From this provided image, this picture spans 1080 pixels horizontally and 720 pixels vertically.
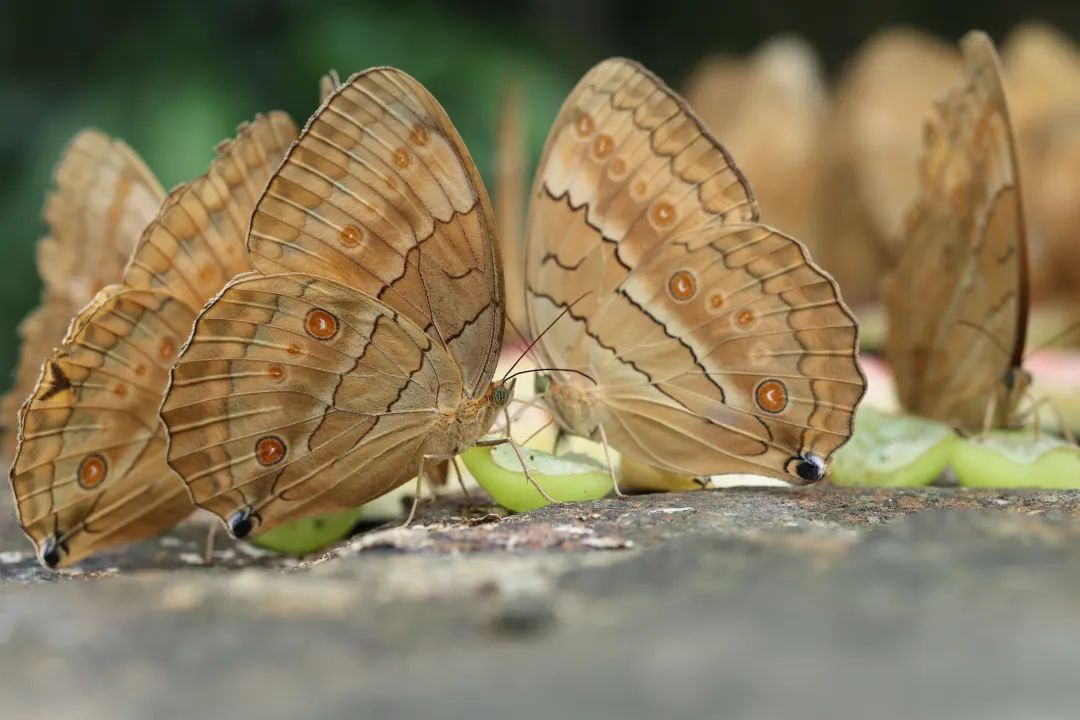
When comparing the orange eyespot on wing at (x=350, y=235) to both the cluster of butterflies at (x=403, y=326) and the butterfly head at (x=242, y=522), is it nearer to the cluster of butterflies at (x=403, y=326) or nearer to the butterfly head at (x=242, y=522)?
the cluster of butterflies at (x=403, y=326)

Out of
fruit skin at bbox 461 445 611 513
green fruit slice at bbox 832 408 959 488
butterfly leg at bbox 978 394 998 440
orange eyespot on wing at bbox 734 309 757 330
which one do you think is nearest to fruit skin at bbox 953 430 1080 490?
green fruit slice at bbox 832 408 959 488

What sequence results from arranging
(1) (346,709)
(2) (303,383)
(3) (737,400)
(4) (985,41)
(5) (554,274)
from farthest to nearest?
(4) (985,41)
(5) (554,274)
(3) (737,400)
(2) (303,383)
(1) (346,709)

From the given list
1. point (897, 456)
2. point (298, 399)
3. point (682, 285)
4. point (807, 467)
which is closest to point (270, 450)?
point (298, 399)

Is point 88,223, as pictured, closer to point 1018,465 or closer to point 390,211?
point 390,211

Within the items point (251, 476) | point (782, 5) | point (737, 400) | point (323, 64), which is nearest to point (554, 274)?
point (737, 400)

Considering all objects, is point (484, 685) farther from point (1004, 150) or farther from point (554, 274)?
point (1004, 150)

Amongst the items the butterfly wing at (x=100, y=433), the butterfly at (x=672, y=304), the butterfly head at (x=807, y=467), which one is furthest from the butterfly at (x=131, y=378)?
the butterfly head at (x=807, y=467)

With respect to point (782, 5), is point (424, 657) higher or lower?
lower

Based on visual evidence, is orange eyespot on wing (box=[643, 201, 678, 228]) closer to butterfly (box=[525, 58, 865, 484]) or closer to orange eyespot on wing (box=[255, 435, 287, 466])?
butterfly (box=[525, 58, 865, 484])

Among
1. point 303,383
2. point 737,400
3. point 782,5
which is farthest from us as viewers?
point 782,5
